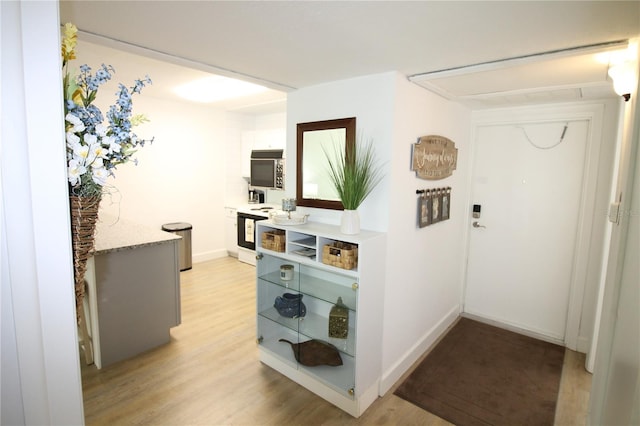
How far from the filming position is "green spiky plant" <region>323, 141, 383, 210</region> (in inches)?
88.6

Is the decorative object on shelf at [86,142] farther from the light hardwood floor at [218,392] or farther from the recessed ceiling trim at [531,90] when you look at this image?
the recessed ceiling trim at [531,90]

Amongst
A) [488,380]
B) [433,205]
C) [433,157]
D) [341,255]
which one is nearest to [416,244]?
[433,205]

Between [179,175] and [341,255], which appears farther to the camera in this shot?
[179,175]

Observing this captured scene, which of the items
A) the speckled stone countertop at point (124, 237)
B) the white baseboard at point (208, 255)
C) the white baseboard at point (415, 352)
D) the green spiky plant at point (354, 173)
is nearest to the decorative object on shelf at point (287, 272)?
the green spiky plant at point (354, 173)

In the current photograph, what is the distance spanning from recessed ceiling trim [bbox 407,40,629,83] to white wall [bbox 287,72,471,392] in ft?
0.55

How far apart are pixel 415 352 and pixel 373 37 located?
2.41m

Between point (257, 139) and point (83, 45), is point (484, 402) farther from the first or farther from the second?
point (257, 139)

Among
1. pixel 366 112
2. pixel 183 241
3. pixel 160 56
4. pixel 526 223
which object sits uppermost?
pixel 160 56

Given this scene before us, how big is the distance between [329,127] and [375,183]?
57cm

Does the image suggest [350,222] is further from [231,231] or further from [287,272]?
[231,231]

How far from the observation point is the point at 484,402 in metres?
2.40

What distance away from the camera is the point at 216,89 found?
4.01 meters

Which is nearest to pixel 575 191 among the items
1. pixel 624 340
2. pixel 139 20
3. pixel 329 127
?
pixel 329 127

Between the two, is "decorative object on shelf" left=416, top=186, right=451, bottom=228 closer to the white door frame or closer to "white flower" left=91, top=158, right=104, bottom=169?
the white door frame
